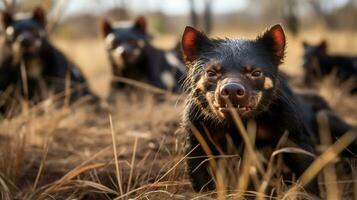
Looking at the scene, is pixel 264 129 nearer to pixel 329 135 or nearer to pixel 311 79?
pixel 329 135

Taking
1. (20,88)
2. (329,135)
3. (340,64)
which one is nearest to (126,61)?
(20,88)

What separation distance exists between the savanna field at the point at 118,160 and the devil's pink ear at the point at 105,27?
62.9 inches

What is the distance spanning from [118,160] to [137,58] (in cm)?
632

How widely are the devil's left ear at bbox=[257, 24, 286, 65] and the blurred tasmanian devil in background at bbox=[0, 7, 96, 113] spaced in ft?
15.7

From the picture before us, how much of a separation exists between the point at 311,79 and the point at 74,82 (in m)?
4.81

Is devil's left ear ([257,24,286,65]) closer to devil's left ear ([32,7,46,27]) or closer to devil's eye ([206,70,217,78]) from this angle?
devil's eye ([206,70,217,78])

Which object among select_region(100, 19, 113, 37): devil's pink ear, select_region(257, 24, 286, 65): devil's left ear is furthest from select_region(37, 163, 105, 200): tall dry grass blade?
select_region(100, 19, 113, 37): devil's pink ear

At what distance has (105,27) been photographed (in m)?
10.9

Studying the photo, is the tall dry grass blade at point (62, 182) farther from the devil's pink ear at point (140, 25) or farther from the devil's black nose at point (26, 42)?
the devil's pink ear at point (140, 25)

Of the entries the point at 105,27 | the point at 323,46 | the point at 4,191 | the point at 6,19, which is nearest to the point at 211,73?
the point at 4,191

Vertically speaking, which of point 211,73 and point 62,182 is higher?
point 211,73

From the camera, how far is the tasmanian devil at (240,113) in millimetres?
4012

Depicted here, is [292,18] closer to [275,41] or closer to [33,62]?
[33,62]

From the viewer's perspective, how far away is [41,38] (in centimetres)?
930
